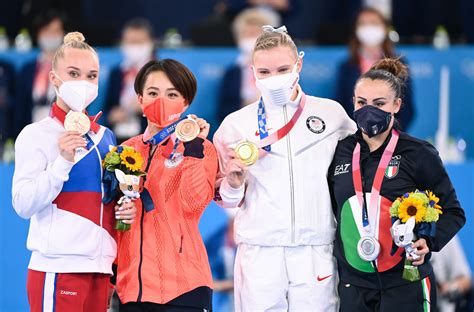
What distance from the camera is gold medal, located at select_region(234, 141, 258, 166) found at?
5.48 m

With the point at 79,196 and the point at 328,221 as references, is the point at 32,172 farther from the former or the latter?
the point at 328,221

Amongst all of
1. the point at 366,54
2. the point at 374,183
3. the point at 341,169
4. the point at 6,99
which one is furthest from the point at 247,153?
the point at 6,99

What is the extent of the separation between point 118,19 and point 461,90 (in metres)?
4.83

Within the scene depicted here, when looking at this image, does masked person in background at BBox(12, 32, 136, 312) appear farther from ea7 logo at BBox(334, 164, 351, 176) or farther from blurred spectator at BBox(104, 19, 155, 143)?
blurred spectator at BBox(104, 19, 155, 143)

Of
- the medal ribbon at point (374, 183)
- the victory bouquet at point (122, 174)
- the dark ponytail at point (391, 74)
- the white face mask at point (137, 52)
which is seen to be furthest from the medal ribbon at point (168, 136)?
the white face mask at point (137, 52)

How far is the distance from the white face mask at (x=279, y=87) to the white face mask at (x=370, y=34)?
4.07 m

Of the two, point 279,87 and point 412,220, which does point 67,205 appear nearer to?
point 279,87

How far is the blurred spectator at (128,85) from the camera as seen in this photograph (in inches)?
376

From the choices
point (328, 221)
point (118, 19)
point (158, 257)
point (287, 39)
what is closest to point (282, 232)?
point (328, 221)

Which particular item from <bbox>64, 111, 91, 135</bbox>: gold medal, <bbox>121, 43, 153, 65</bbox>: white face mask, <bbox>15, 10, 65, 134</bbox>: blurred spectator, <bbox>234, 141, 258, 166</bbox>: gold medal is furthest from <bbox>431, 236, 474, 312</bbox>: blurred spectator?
<bbox>15, 10, 65, 134</bbox>: blurred spectator

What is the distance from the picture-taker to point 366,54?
9.69 metres

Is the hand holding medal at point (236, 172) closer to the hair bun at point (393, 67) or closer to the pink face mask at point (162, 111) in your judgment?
the pink face mask at point (162, 111)

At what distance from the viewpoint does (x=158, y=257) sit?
5500 mm

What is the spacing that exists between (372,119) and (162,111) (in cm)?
115
